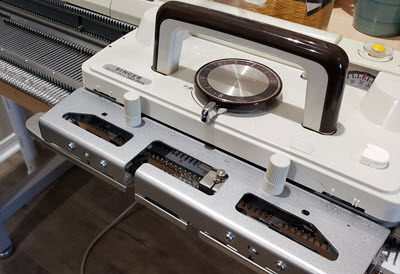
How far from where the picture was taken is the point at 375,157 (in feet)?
1.66

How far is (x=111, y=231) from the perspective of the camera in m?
1.49

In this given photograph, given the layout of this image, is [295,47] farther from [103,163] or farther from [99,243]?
[99,243]

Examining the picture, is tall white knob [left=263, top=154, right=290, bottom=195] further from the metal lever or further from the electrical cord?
the electrical cord

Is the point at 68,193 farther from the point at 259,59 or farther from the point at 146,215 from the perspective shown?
the point at 259,59

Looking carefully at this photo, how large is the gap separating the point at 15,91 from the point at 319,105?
0.64 metres

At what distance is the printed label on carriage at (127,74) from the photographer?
65cm

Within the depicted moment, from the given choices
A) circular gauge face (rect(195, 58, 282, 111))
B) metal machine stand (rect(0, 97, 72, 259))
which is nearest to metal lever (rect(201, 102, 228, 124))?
circular gauge face (rect(195, 58, 282, 111))

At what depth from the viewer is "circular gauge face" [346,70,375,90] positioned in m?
0.65

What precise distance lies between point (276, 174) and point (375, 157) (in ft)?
0.43

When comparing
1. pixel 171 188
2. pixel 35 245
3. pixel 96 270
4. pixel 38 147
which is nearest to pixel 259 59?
pixel 171 188

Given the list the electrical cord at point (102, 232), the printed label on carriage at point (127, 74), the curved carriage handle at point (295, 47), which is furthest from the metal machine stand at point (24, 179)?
the curved carriage handle at point (295, 47)

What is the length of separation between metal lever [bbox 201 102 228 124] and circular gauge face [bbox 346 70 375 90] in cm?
24

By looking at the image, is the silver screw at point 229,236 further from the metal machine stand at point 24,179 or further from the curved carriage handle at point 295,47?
the metal machine stand at point 24,179

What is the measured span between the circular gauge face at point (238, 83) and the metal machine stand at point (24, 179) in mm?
1041
